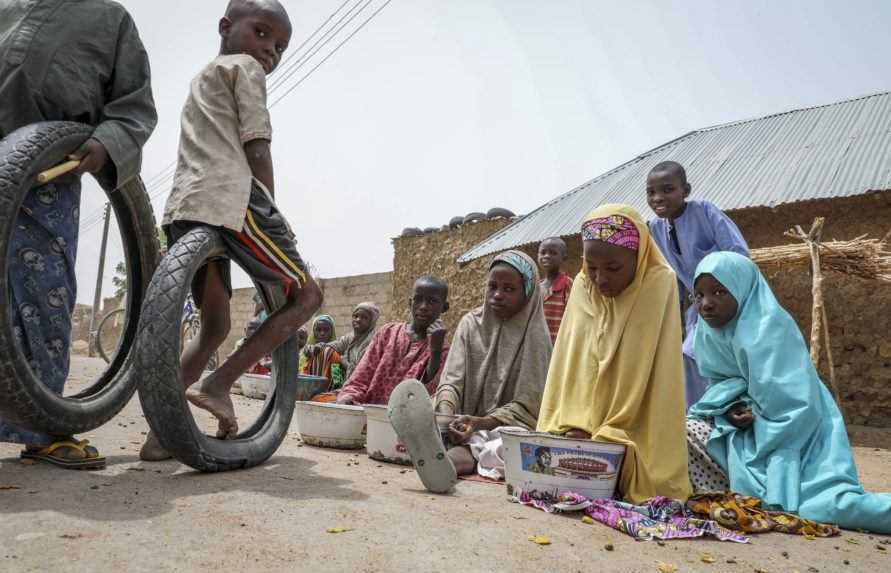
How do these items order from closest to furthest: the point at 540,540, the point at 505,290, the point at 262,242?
1. the point at 540,540
2. the point at 262,242
3. the point at 505,290

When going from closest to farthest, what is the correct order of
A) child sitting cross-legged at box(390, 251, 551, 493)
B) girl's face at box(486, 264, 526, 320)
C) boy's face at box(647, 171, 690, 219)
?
child sitting cross-legged at box(390, 251, 551, 493) → girl's face at box(486, 264, 526, 320) → boy's face at box(647, 171, 690, 219)

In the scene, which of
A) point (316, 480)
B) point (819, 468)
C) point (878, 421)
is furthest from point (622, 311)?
point (878, 421)

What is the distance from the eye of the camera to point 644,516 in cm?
243

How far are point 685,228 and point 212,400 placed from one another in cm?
355

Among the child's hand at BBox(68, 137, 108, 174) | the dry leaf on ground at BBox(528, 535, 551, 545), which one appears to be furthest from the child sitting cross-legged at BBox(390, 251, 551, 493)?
the child's hand at BBox(68, 137, 108, 174)

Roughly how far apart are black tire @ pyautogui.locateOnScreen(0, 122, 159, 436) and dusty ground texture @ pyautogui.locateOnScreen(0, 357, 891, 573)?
0.72 ft

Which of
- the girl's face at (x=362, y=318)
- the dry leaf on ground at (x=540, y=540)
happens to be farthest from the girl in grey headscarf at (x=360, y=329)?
the dry leaf on ground at (x=540, y=540)

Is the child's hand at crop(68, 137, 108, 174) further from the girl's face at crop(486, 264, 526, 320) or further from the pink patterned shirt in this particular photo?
the pink patterned shirt

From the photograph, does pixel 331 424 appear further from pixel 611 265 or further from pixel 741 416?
pixel 741 416

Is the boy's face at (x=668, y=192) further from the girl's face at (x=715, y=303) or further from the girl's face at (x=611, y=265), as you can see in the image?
the girl's face at (x=611, y=265)

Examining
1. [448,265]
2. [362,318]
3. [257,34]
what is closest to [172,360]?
[257,34]

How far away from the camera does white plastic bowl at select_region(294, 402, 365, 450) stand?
3.92 metres

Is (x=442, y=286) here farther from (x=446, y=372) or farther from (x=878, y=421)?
(x=878, y=421)

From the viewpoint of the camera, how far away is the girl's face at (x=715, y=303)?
135 inches
